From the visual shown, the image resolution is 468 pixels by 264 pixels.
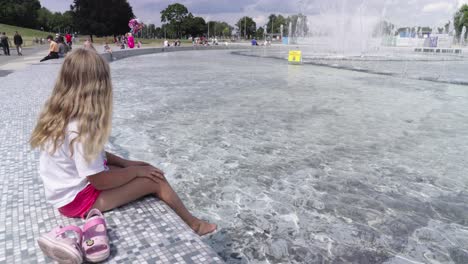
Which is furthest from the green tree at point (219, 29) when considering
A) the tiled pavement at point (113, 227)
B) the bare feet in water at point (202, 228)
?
the bare feet in water at point (202, 228)

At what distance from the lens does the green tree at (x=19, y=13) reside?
93900 mm

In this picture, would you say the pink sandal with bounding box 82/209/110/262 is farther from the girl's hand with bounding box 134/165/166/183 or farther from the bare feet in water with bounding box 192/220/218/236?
the bare feet in water with bounding box 192/220/218/236

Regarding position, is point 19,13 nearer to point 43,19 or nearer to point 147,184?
point 43,19

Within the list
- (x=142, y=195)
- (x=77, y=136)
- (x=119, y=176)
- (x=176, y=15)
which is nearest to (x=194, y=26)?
(x=176, y=15)

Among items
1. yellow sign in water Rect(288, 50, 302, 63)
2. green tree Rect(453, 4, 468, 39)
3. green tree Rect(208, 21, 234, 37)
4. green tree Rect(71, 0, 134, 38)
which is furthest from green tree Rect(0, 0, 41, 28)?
green tree Rect(453, 4, 468, 39)

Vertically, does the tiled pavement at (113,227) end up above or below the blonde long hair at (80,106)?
below

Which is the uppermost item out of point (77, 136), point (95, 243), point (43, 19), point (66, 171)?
point (43, 19)

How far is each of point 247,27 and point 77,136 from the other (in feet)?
456

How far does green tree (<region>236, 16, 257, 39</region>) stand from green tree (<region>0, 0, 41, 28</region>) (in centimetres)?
6810

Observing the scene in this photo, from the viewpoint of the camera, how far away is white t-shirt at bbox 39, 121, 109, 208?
8.32 ft

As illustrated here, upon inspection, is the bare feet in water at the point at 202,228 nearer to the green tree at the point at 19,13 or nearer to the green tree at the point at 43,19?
the green tree at the point at 19,13

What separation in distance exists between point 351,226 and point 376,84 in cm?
1149

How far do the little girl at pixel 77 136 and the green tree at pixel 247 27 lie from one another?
134111 millimetres

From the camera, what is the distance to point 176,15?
12156 centimetres
